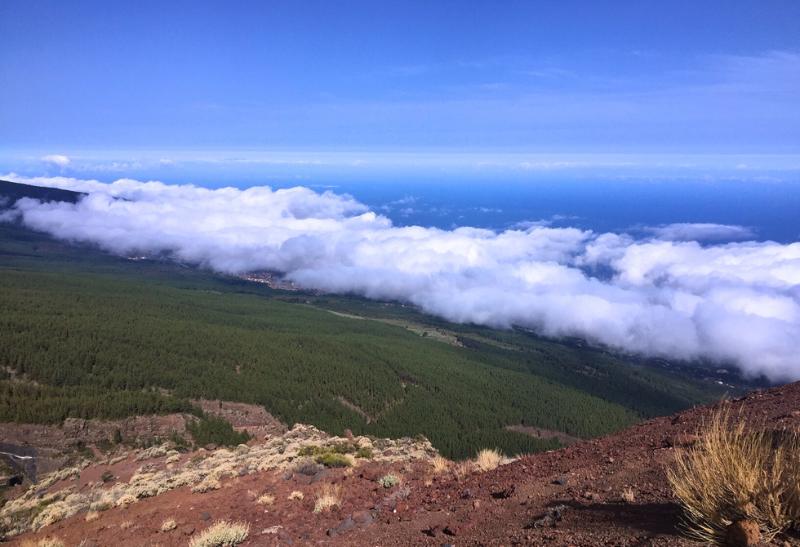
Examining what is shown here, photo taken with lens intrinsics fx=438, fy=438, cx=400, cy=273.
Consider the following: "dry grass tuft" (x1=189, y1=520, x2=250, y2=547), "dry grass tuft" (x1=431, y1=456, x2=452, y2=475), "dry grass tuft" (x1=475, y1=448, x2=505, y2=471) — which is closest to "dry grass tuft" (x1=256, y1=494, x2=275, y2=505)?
"dry grass tuft" (x1=189, y1=520, x2=250, y2=547)

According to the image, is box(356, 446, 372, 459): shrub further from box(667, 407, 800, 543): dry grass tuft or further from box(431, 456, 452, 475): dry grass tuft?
box(667, 407, 800, 543): dry grass tuft

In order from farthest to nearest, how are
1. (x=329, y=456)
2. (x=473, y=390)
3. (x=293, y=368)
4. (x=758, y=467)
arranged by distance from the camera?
(x=473, y=390), (x=293, y=368), (x=329, y=456), (x=758, y=467)

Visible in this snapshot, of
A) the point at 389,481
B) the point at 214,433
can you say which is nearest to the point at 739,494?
the point at 389,481

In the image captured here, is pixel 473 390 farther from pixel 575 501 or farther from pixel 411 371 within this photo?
pixel 575 501

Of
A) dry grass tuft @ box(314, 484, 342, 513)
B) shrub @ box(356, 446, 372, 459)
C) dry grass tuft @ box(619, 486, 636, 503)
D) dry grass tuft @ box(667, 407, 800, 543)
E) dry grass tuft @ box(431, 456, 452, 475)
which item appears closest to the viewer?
dry grass tuft @ box(667, 407, 800, 543)

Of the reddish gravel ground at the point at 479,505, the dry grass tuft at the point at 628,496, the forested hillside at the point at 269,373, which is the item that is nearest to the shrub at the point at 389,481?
the reddish gravel ground at the point at 479,505

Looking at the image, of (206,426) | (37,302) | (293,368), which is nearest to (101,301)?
(37,302)

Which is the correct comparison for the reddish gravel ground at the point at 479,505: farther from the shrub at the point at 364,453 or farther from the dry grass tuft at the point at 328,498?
the shrub at the point at 364,453
